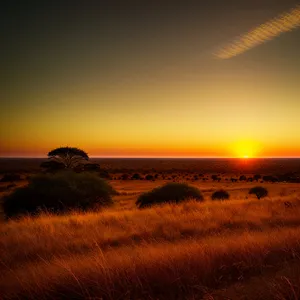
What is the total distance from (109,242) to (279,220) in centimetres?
583

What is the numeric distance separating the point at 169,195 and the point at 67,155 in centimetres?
1609

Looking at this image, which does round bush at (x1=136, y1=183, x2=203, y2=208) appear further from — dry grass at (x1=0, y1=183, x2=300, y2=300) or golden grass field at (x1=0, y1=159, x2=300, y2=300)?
golden grass field at (x1=0, y1=159, x2=300, y2=300)

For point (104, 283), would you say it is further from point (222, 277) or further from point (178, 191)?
point (178, 191)

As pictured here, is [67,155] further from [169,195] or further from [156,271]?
[156,271]

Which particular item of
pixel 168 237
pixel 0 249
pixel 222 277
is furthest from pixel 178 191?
pixel 222 277

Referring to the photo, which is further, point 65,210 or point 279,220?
point 65,210

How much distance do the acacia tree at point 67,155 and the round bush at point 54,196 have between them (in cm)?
1507

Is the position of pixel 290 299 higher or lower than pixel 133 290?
higher

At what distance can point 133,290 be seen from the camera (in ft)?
13.4

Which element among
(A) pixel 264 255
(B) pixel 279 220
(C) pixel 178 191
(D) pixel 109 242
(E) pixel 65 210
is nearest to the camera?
(A) pixel 264 255

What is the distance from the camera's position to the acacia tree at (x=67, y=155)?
109 feet

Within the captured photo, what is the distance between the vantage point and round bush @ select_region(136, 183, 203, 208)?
2069 cm

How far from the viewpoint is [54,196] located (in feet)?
54.4

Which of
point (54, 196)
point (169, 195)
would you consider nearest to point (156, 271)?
point (54, 196)
